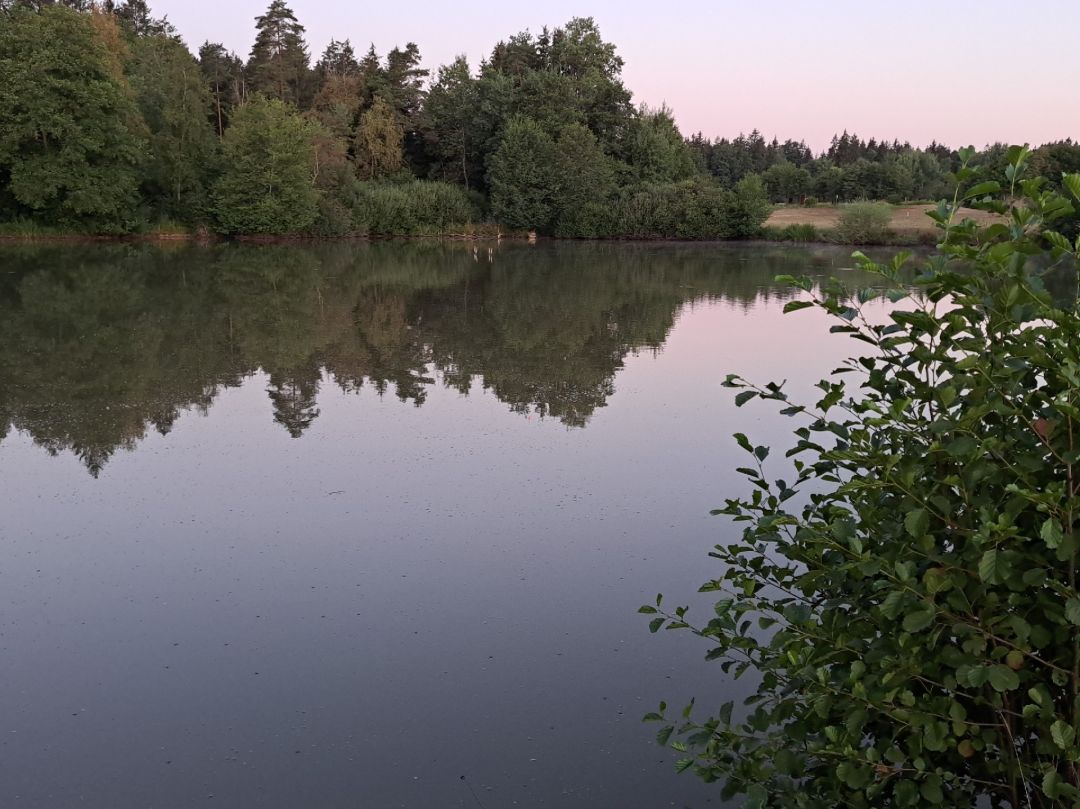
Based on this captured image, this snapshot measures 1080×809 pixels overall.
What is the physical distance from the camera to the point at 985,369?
2.04 meters

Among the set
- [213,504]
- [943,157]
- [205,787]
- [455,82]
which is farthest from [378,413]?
[943,157]

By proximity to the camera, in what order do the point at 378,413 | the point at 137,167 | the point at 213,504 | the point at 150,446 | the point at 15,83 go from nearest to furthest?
the point at 213,504
the point at 150,446
the point at 378,413
the point at 15,83
the point at 137,167

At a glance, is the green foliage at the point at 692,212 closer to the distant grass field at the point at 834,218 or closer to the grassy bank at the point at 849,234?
the grassy bank at the point at 849,234

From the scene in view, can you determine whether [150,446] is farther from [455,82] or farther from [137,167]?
[455,82]

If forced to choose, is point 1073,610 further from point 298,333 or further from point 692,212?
point 692,212

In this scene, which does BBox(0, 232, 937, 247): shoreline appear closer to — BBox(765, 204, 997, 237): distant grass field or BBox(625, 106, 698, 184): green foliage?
BBox(765, 204, 997, 237): distant grass field

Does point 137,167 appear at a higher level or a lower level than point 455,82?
lower

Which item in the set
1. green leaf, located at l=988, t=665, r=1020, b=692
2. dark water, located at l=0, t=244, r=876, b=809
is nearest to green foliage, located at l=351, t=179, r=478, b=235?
dark water, located at l=0, t=244, r=876, b=809

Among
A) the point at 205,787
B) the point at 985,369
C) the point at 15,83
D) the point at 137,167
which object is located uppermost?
the point at 15,83

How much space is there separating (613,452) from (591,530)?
1.97 meters

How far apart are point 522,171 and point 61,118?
22685 millimetres

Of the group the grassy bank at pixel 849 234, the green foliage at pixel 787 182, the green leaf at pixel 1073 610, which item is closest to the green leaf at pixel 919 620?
the green leaf at pixel 1073 610

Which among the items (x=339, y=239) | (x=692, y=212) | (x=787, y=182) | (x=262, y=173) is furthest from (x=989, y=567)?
(x=787, y=182)

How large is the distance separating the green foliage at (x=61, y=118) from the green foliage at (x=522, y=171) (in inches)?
756
